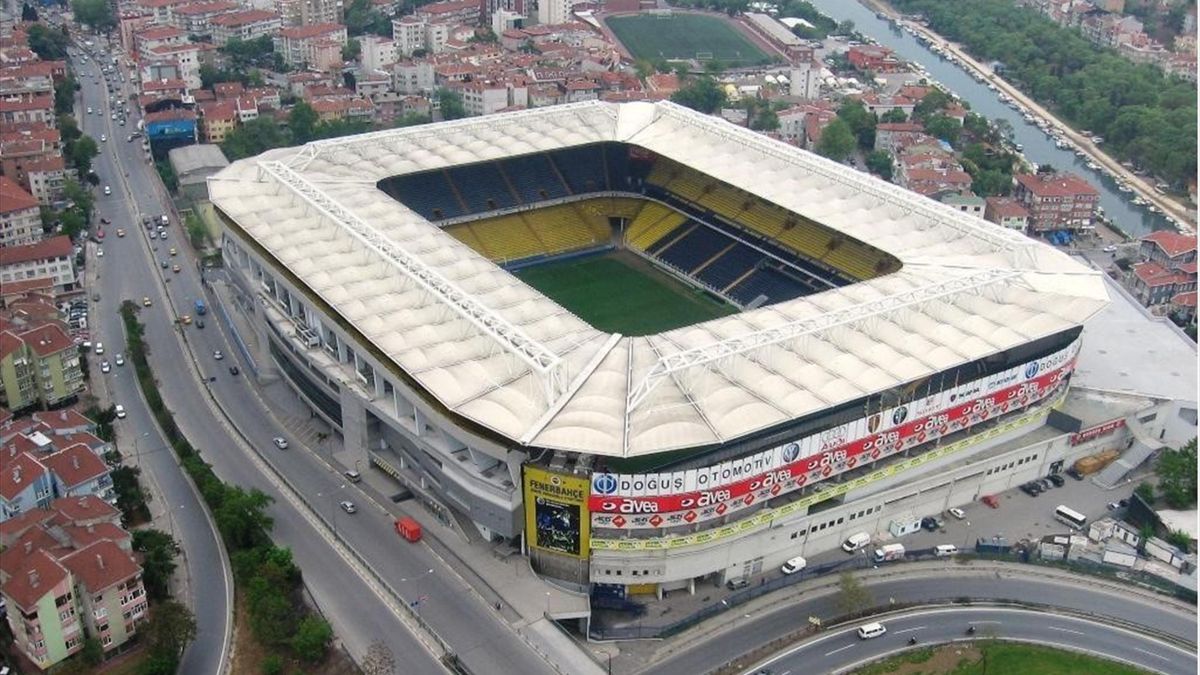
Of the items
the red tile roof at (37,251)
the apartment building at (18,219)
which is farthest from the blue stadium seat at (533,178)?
the apartment building at (18,219)

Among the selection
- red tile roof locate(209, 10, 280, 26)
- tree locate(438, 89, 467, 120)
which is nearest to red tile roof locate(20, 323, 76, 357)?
tree locate(438, 89, 467, 120)

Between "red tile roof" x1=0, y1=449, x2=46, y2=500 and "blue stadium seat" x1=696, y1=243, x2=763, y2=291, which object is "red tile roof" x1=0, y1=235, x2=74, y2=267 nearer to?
"red tile roof" x1=0, y1=449, x2=46, y2=500

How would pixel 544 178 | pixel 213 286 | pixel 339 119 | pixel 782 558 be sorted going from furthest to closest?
pixel 339 119, pixel 544 178, pixel 213 286, pixel 782 558

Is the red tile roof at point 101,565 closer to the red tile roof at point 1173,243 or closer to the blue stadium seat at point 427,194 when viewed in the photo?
the blue stadium seat at point 427,194

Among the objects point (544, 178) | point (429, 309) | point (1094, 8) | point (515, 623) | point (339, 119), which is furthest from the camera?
point (1094, 8)

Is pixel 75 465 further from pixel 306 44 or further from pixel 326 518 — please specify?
pixel 306 44

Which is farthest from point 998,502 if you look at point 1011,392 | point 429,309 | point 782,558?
point 429,309

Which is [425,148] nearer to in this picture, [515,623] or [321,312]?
[321,312]
